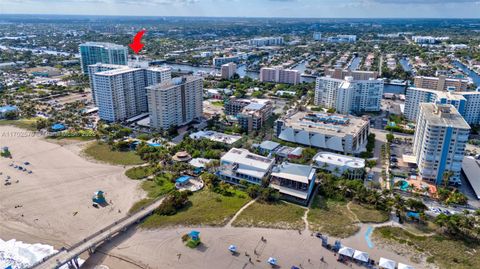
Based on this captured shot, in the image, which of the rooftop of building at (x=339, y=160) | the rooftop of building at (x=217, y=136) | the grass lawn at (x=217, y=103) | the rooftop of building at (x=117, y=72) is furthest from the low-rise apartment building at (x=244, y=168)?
the grass lawn at (x=217, y=103)

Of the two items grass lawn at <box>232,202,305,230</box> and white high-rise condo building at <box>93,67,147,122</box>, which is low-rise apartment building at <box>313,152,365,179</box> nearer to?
grass lawn at <box>232,202,305,230</box>

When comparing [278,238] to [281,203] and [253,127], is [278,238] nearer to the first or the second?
[281,203]

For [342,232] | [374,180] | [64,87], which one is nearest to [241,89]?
[64,87]

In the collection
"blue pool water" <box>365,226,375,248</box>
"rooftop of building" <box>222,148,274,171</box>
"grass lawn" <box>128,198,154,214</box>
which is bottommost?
"blue pool water" <box>365,226,375,248</box>

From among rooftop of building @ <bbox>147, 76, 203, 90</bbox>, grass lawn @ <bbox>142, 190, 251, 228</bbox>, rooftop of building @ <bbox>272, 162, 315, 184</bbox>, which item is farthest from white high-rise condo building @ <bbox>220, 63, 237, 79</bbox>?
grass lawn @ <bbox>142, 190, 251, 228</bbox>

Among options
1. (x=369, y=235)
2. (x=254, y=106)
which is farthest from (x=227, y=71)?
(x=369, y=235)

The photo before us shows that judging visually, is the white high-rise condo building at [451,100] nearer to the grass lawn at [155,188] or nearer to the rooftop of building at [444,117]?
the rooftop of building at [444,117]

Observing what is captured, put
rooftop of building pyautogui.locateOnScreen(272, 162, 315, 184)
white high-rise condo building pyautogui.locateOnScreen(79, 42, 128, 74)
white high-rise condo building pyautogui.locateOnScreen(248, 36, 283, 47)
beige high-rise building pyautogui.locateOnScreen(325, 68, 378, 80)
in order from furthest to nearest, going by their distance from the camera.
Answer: white high-rise condo building pyautogui.locateOnScreen(248, 36, 283, 47) < white high-rise condo building pyautogui.locateOnScreen(79, 42, 128, 74) < beige high-rise building pyautogui.locateOnScreen(325, 68, 378, 80) < rooftop of building pyautogui.locateOnScreen(272, 162, 315, 184)

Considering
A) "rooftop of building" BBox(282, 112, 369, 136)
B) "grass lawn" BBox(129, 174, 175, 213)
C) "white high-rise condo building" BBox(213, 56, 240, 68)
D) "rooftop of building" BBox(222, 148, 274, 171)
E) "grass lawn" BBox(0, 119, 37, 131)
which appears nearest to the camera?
"grass lawn" BBox(129, 174, 175, 213)
